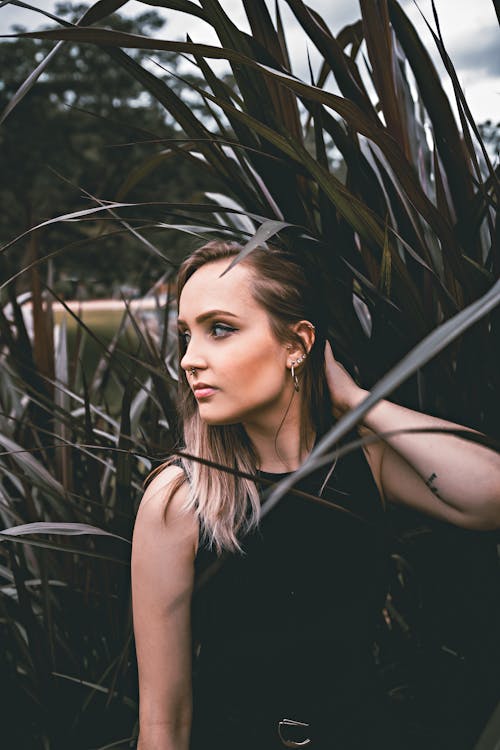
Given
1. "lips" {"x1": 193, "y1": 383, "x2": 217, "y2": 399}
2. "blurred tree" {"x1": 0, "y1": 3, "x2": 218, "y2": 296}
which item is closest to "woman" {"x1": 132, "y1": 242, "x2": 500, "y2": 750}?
"lips" {"x1": 193, "y1": 383, "x2": 217, "y2": 399}

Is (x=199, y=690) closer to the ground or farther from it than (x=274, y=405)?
closer to the ground

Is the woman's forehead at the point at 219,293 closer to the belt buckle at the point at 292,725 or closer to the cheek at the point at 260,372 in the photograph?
the cheek at the point at 260,372

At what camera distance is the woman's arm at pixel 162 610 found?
876mm

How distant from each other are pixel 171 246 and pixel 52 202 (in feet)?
9.30

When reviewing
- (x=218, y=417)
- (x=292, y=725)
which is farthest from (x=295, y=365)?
(x=292, y=725)

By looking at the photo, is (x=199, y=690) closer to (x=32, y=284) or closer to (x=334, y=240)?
(x=334, y=240)

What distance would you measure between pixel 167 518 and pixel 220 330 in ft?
0.85

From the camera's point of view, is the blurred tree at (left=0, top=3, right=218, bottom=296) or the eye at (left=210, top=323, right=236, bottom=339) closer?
the eye at (left=210, top=323, right=236, bottom=339)

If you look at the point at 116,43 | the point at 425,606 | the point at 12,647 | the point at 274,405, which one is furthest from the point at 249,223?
the point at 12,647

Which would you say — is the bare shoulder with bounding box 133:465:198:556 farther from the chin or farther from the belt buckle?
the belt buckle

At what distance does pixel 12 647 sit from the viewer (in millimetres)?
1075

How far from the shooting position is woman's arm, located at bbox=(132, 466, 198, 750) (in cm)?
88

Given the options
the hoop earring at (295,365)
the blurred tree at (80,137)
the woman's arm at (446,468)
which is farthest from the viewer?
the blurred tree at (80,137)

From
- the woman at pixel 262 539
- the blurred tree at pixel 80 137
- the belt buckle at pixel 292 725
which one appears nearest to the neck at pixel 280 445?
the woman at pixel 262 539
